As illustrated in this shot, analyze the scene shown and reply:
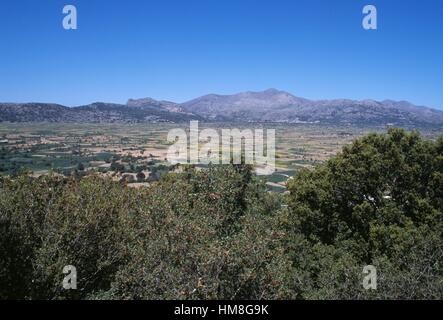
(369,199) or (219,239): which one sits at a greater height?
(369,199)

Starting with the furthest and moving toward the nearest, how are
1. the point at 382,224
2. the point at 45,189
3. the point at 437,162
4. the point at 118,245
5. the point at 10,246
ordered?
the point at 437,162
the point at 382,224
the point at 45,189
the point at 118,245
the point at 10,246

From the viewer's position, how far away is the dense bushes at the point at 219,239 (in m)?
13.6

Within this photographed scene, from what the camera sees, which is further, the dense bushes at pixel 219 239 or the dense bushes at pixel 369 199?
the dense bushes at pixel 369 199

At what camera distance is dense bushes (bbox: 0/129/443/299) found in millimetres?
13633

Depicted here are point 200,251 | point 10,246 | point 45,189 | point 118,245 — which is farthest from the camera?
point 45,189

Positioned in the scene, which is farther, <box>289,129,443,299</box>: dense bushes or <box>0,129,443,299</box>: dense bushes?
<box>289,129,443,299</box>: dense bushes

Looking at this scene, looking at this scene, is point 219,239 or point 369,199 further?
point 369,199

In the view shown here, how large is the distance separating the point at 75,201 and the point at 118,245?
8.55ft

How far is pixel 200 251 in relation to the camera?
44.5ft

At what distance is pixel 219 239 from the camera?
653 inches
